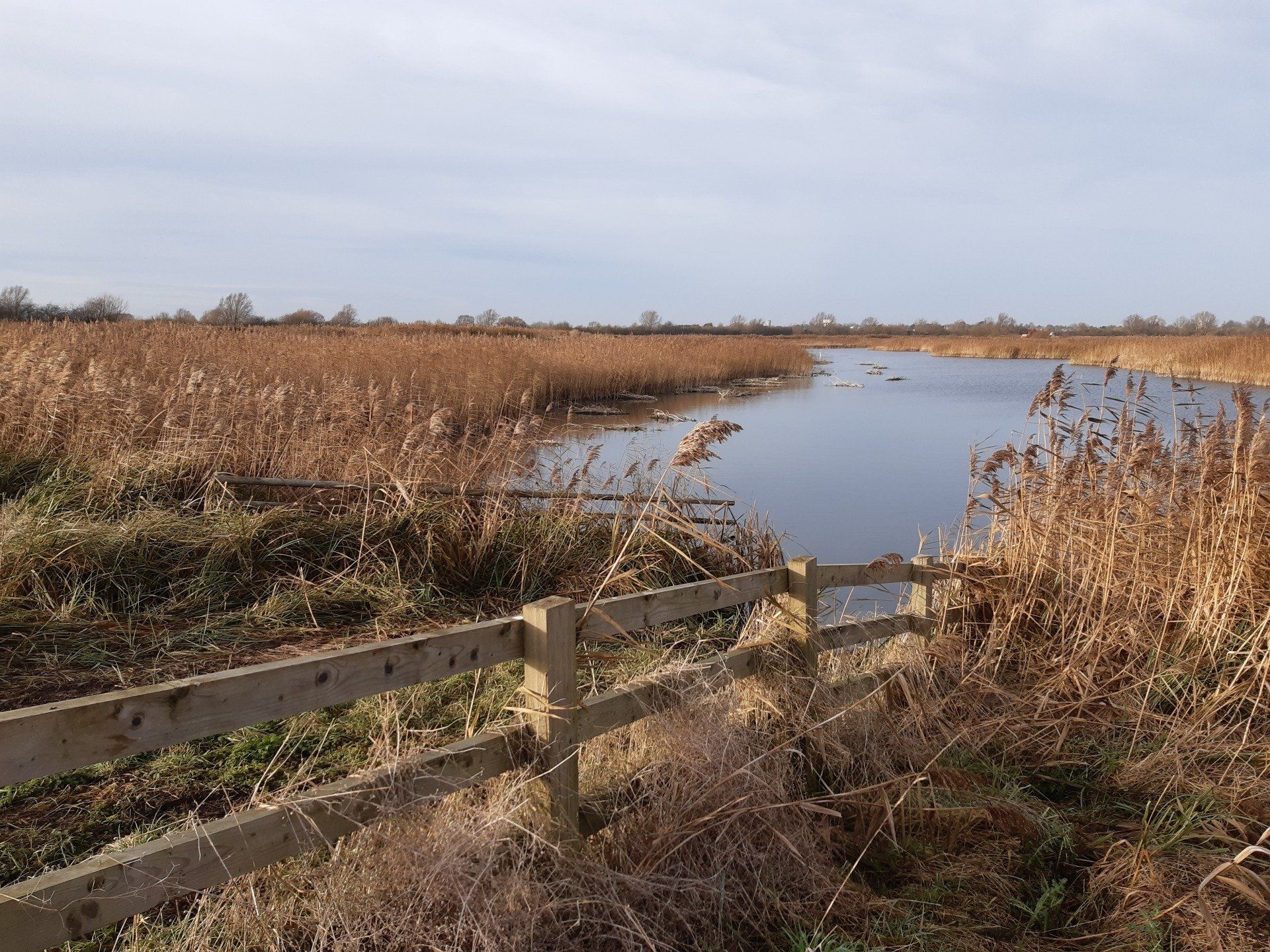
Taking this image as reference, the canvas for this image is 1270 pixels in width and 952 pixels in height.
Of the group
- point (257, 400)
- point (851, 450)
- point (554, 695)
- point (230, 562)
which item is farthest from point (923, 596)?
point (851, 450)

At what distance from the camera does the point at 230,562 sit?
6414 mm

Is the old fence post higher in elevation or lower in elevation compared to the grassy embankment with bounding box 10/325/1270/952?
higher

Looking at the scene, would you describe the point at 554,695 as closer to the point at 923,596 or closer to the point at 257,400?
the point at 923,596

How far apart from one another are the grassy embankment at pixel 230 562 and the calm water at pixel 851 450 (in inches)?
98.7

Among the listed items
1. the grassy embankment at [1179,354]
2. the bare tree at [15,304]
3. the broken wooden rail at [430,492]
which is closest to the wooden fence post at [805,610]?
the broken wooden rail at [430,492]

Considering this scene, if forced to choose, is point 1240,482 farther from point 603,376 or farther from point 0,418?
point 603,376

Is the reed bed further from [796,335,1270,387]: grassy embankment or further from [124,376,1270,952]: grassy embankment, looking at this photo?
[796,335,1270,387]: grassy embankment

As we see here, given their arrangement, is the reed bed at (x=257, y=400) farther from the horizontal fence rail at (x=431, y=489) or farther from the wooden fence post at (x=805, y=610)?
the wooden fence post at (x=805, y=610)

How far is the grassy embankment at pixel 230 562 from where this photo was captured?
397 cm

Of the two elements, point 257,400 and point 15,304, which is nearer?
point 257,400

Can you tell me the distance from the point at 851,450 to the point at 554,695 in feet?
51.0

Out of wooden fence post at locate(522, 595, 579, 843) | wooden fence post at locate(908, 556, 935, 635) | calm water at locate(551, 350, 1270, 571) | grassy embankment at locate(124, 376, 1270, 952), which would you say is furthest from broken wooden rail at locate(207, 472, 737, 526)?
wooden fence post at locate(522, 595, 579, 843)

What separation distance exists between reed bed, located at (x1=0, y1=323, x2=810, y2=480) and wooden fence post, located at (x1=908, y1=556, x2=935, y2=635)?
335 cm

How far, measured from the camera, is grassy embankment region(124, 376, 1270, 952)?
258 centimetres
